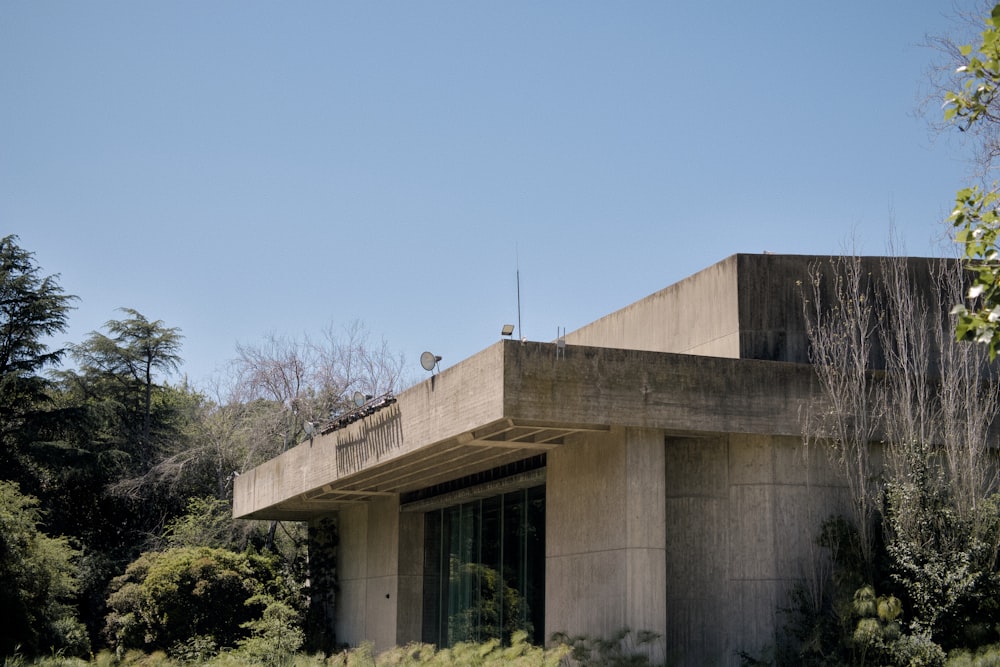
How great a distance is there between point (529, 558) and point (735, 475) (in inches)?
180

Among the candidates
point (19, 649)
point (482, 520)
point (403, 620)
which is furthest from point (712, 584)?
point (19, 649)

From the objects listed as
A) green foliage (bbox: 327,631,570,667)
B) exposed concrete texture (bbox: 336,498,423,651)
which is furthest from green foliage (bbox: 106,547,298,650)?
green foliage (bbox: 327,631,570,667)

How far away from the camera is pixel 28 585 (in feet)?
89.6

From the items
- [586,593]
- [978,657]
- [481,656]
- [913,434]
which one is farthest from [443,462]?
[978,657]

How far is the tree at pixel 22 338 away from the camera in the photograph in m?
39.0

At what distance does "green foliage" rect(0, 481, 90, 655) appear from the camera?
26281 mm

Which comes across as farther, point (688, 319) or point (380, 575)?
point (380, 575)

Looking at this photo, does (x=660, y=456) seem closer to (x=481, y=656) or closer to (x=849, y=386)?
(x=849, y=386)

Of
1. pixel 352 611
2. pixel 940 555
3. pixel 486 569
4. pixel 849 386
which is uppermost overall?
pixel 849 386

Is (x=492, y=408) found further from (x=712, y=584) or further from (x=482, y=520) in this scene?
(x=482, y=520)

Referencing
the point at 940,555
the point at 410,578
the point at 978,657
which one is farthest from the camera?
the point at 410,578

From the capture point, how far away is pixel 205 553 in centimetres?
3089

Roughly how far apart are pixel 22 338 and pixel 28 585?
48.9 ft

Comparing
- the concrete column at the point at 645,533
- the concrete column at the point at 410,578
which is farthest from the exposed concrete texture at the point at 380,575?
the concrete column at the point at 645,533
